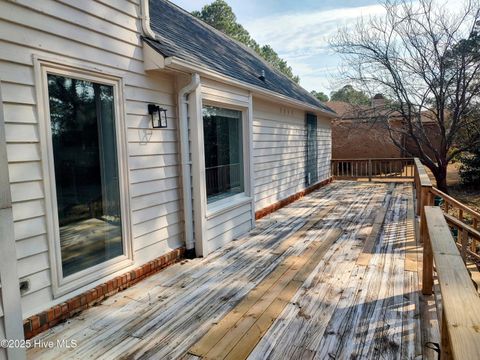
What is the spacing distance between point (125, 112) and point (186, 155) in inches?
39.7

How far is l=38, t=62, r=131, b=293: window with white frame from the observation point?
2.80m

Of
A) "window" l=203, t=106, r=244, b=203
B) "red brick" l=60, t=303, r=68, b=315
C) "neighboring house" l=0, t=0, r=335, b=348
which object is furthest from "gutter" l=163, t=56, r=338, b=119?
"red brick" l=60, t=303, r=68, b=315

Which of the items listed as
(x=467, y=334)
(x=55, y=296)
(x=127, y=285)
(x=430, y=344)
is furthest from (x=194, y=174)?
(x=467, y=334)

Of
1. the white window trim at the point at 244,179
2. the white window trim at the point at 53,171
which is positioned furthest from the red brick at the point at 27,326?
the white window trim at the point at 244,179

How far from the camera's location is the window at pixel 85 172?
112 inches

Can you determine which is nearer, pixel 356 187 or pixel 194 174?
pixel 194 174

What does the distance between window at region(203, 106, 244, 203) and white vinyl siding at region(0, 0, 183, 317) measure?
70cm

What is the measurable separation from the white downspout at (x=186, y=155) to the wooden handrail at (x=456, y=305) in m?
2.76

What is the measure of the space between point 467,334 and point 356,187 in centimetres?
1074

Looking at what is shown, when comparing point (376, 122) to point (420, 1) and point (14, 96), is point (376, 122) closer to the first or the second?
point (420, 1)

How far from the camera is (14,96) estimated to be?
8.09ft

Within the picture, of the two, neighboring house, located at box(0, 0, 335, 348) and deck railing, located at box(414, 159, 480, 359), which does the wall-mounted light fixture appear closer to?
neighboring house, located at box(0, 0, 335, 348)

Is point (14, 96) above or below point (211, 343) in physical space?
above

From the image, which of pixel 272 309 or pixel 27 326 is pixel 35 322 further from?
pixel 272 309
